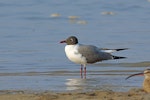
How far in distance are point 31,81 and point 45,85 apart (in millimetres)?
605

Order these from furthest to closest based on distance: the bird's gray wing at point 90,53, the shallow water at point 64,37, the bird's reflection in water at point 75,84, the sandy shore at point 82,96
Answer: the bird's gray wing at point 90,53 < the shallow water at point 64,37 < the bird's reflection in water at point 75,84 < the sandy shore at point 82,96

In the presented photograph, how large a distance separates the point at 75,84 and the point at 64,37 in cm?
638

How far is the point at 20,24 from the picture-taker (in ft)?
68.1

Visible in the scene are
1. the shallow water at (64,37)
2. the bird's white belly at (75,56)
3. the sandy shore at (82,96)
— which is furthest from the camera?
the bird's white belly at (75,56)

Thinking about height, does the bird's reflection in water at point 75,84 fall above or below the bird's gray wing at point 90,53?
below

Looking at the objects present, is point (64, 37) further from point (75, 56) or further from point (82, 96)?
point (82, 96)

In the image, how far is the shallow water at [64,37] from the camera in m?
12.4

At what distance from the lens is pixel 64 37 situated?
59.8 feet

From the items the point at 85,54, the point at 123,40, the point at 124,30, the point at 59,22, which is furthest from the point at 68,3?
the point at 85,54

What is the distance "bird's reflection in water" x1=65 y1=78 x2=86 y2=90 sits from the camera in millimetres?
11451

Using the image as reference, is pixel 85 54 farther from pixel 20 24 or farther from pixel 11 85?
pixel 20 24

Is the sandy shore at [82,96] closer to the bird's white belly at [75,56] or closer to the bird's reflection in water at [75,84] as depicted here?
the bird's reflection in water at [75,84]

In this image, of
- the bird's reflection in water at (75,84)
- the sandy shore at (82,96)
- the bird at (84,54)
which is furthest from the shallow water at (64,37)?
the sandy shore at (82,96)

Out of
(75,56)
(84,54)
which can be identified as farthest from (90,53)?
(75,56)
